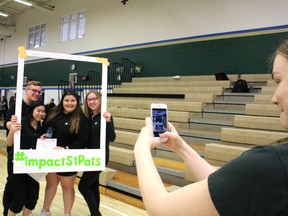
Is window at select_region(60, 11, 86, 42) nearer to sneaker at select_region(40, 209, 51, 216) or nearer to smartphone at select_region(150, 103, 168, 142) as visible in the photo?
sneaker at select_region(40, 209, 51, 216)

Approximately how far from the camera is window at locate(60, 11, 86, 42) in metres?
10.9

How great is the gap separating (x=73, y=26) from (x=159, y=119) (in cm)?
1121

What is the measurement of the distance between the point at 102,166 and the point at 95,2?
897 cm

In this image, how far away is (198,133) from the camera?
472 cm

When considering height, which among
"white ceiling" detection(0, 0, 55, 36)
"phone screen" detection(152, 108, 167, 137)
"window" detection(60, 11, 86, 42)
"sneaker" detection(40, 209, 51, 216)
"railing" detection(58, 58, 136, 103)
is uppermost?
"white ceiling" detection(0, 0, 55, 36)

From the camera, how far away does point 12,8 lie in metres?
13.5

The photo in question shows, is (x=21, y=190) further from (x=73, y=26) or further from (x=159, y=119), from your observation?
(x=73, y=26)

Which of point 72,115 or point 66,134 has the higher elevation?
point 72,115

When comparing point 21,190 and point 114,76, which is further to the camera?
point 114,76

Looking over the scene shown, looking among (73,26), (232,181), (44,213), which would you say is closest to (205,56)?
(44,213)

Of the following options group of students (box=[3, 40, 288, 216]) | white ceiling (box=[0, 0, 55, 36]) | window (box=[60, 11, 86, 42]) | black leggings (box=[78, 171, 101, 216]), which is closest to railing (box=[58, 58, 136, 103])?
window (box=[60, 11, 86, 42])

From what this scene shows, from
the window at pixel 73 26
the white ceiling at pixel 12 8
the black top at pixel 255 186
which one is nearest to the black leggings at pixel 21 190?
the black top at pixel 255 186

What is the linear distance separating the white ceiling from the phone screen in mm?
12060

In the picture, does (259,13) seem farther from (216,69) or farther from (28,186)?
(28,186)
